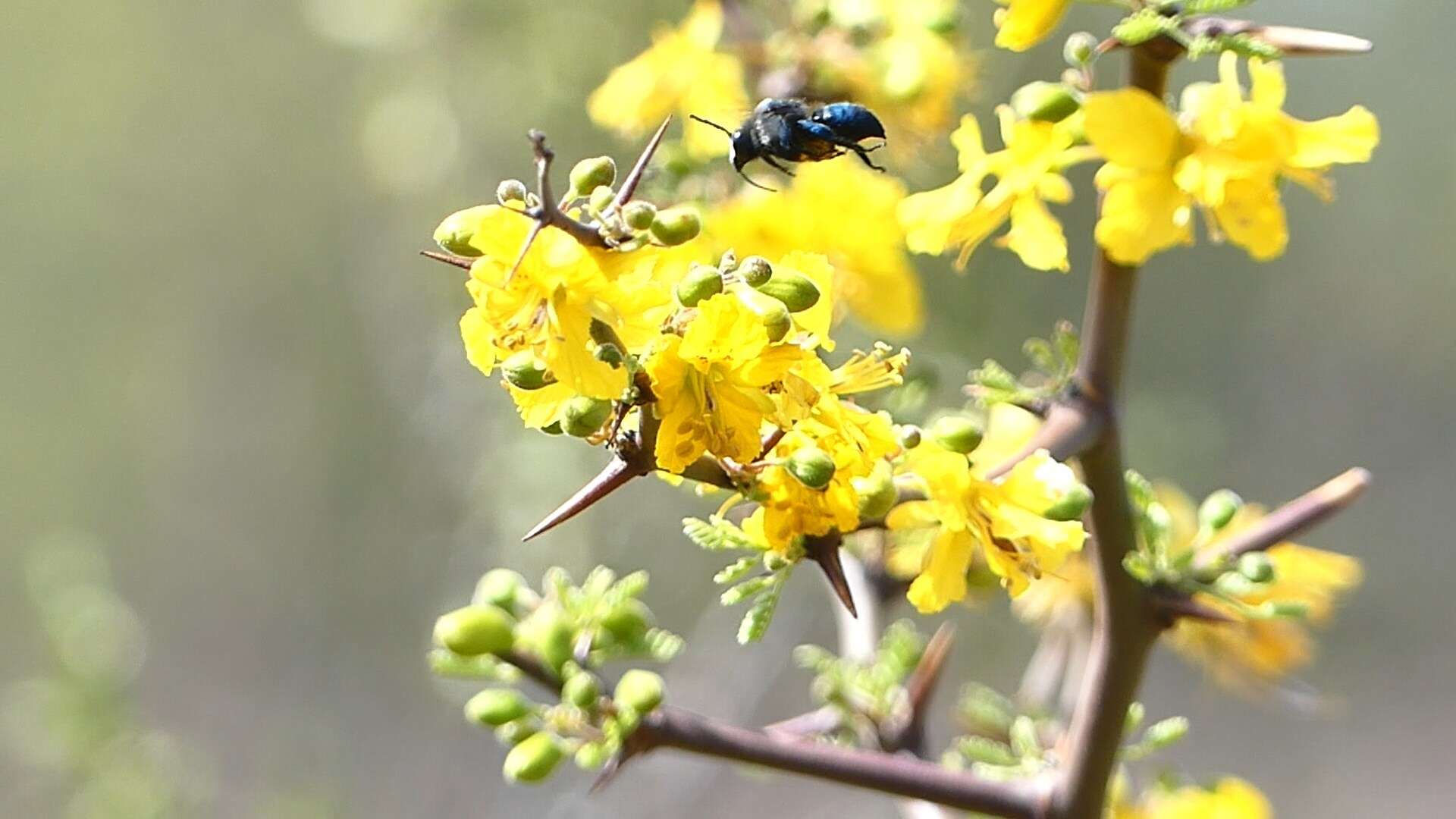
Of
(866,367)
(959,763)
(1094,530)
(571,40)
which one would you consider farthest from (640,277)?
(571,40)

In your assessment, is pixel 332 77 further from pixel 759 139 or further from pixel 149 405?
pixel 759 139

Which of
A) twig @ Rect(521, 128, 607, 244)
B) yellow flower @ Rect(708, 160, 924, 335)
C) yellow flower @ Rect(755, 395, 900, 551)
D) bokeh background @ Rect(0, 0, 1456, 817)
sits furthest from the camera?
bokeh background @ Rect(0, 0, 1456, 817)

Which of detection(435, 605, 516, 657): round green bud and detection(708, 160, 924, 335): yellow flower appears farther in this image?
detection(708, 160, 924, 335): yellow flower

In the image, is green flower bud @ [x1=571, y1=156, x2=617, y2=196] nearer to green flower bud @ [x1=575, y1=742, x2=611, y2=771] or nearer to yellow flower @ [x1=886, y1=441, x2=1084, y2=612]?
yellow flower @ [x1=886, y1=441, x2=1084, y2=612]

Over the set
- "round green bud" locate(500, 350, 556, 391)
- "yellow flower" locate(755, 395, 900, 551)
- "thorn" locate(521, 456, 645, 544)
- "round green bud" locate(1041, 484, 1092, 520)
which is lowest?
"round green bud" locate(1041, 484, 1092, 520)

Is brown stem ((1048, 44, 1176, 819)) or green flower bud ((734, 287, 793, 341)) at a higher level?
green flower bud ((734, 287, 793, 341))

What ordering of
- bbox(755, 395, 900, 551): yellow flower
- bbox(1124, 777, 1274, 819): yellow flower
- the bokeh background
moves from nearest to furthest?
bbox(755, 395, 900, 551): yellow flower < bbox(1124, 777, 1274, 819): yellow flower < the bokeh background

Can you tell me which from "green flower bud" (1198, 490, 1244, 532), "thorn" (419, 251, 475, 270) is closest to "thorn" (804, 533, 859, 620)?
"thorn" (419, 251, 475, 270)
